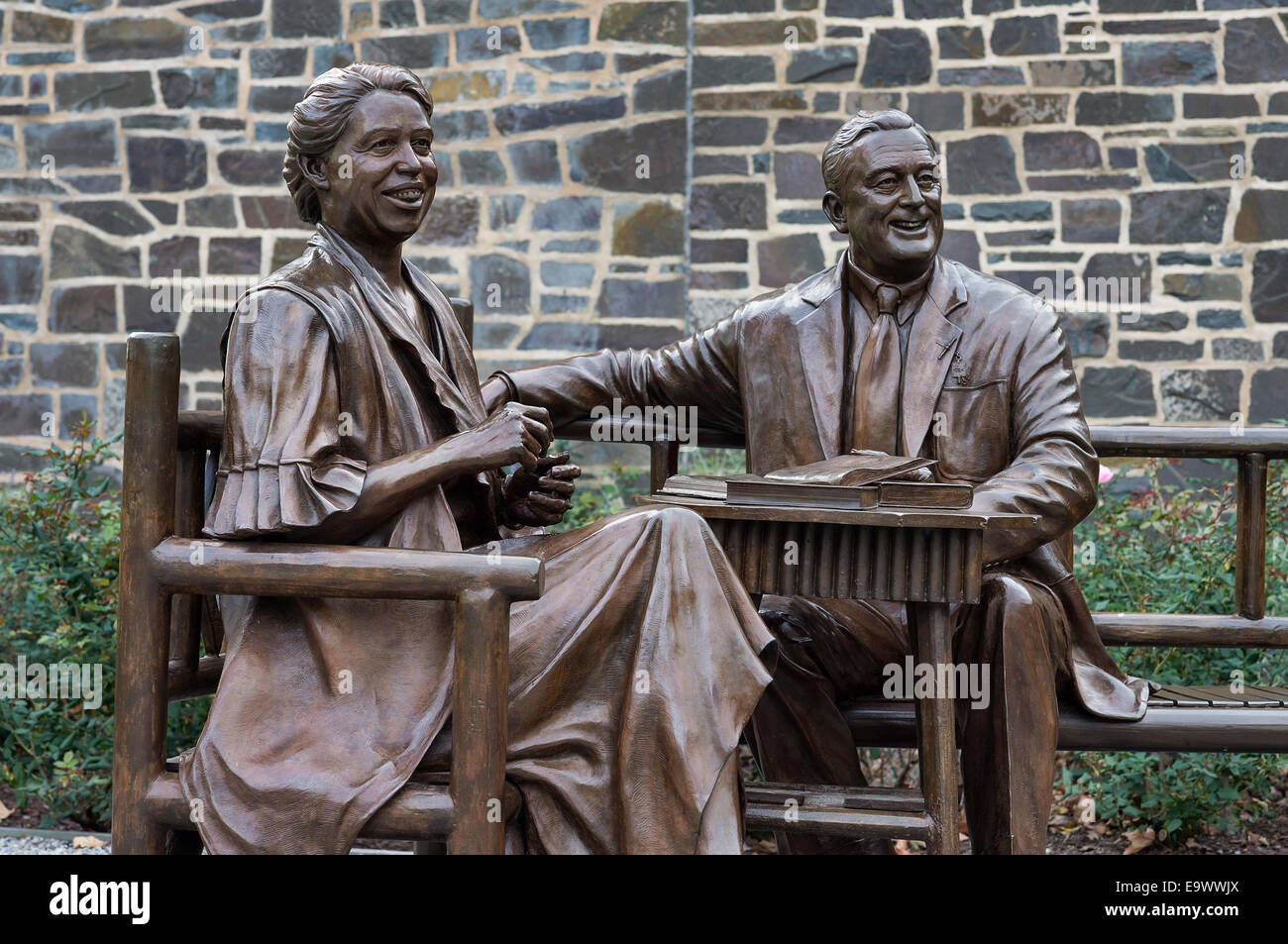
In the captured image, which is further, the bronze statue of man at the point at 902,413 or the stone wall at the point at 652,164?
the stone wall at the point at 652,164

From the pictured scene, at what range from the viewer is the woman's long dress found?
290cm

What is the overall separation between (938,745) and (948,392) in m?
0.90

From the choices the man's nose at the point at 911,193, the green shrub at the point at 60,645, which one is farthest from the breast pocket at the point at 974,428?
the green shrub at the point at 60,645

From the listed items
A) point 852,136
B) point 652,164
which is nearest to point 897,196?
point 852,136

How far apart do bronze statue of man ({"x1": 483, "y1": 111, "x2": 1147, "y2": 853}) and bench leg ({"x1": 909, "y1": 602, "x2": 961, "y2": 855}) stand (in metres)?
0.21

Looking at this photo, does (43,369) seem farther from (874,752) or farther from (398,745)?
(398,745)

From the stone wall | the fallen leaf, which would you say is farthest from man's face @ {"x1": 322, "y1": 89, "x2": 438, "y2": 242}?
the stone wall

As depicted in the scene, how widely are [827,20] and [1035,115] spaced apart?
114 cm

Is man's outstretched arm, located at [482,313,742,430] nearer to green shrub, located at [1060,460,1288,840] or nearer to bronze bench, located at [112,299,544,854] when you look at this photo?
bronze bench, located at [112,299,544,854]

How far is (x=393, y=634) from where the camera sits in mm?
3086

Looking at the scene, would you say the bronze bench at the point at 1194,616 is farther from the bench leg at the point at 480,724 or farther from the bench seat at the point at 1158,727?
the bench leg at the point at 480,724

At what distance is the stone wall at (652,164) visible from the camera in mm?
7902

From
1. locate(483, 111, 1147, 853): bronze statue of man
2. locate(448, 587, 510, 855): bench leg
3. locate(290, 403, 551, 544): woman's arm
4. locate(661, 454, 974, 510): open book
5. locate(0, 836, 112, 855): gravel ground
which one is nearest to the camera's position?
locate(448, 587, 510, 855): bench leg

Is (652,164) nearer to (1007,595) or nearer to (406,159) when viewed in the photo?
(406,159)
